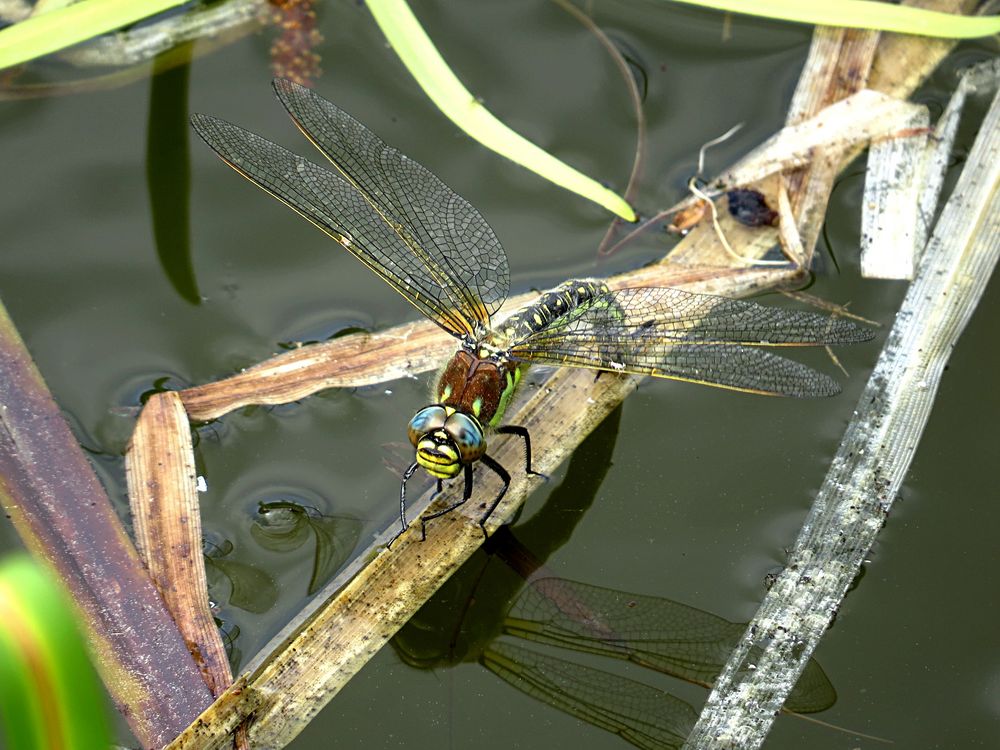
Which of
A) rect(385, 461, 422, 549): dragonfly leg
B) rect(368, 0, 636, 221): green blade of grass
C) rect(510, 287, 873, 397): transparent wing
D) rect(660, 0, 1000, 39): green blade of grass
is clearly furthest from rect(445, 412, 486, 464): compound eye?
rect(660, 0, 1000, 39): green blade of grass

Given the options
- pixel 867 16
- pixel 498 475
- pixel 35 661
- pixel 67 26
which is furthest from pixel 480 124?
pixel 35 661

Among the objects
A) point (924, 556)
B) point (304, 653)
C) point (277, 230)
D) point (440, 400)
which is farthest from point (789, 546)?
point (277, 230)

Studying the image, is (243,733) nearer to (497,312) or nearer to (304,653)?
(304,653)

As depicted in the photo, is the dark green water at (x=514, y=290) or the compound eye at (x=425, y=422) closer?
the dark green water at (x=514, y=290)

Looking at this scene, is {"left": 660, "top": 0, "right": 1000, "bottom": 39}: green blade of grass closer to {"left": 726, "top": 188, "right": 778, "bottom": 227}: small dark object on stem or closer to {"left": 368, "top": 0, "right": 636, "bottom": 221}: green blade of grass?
{"left": 726, "top": 188, "right": 778, "bottom": 227}: small dark object on stem

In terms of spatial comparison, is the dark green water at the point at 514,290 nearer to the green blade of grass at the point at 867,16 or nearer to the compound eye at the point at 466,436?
the green blade of grass at the point at 867,16

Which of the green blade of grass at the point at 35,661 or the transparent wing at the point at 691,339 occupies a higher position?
the transparent wing at the point at 691,339

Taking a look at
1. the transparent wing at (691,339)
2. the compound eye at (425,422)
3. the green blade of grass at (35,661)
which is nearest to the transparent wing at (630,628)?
the compound eye at (425,422)
